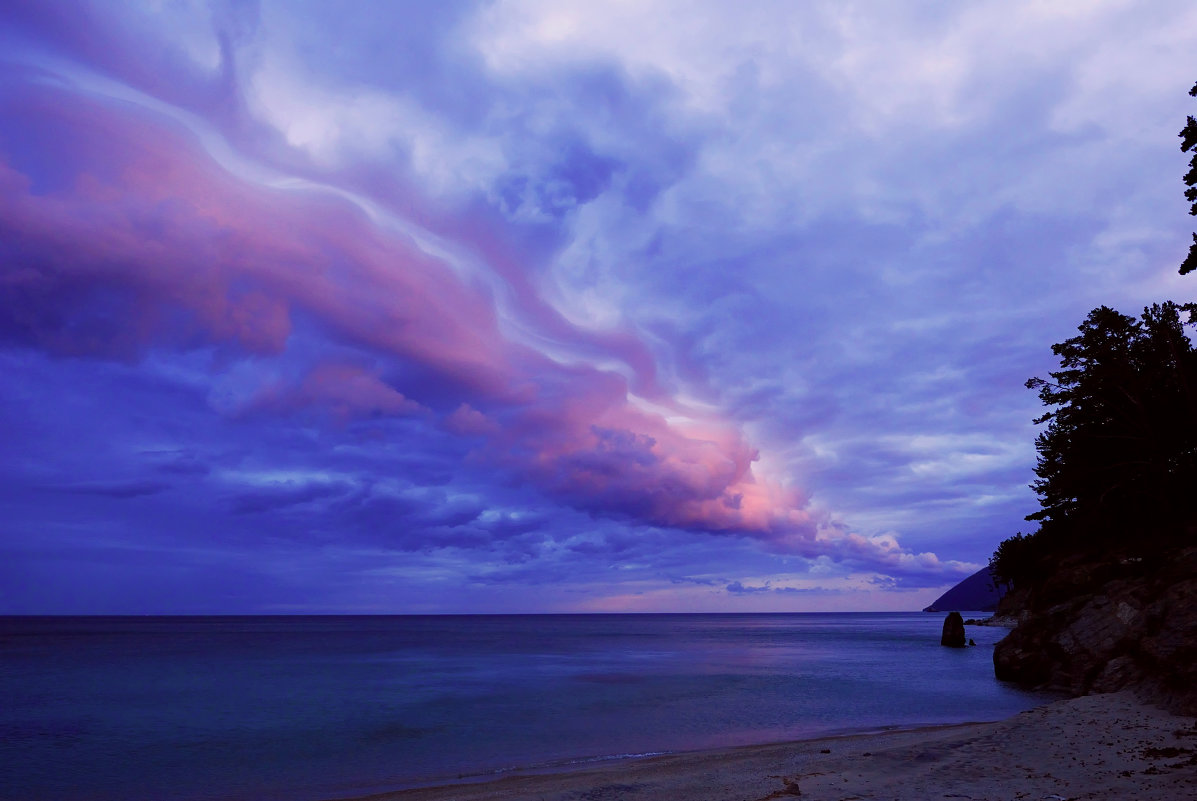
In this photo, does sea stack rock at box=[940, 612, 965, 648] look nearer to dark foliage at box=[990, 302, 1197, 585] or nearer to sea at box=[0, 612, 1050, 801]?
sea at box=[0, 612, 1050, 801]

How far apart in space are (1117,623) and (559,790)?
109 ft

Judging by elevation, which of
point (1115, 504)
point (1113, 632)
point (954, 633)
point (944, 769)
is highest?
point (1115, 504)

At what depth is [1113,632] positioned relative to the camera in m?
37.0

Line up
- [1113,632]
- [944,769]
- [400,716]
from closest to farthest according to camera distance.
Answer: [944,769] < [1113,632] < [400,716]

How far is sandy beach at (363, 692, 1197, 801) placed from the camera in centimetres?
1605

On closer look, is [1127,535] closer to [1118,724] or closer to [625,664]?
[1118,724]

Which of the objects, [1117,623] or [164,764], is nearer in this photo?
[164,764]

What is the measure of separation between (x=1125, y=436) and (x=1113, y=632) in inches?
468

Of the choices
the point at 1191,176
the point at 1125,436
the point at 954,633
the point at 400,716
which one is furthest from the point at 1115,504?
the point at 954,633

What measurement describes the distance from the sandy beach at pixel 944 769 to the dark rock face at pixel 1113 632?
242 cm

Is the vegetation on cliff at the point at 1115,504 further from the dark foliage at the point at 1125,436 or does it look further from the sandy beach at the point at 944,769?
the sandy beach at the point at 944,769

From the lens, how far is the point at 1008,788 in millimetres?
16297

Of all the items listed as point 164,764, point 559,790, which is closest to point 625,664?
point 164,764

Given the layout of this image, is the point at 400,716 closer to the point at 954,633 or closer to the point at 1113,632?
the point at 1113,632
